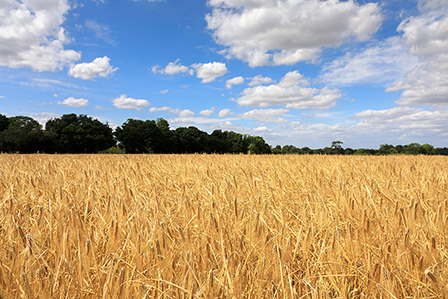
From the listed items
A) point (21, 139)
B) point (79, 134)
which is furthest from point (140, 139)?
point (21, 139)

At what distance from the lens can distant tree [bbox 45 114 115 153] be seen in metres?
44.5

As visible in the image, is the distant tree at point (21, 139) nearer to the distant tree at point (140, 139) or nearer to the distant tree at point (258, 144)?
the distant tree at point (140, 139)

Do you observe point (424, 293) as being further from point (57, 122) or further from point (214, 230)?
point (57, 122)

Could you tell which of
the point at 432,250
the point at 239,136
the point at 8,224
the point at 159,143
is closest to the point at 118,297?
the point at 8,224

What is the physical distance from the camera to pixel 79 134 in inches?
1815

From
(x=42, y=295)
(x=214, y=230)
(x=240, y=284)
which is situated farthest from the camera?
(x=214, y=230)

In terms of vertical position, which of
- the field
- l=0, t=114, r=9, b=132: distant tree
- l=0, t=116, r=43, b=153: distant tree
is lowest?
the field

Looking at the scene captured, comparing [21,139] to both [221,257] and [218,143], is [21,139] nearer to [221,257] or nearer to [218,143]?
[218,143]

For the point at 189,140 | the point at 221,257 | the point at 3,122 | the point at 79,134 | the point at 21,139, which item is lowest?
the point at 221,257

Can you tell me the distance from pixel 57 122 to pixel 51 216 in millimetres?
56495

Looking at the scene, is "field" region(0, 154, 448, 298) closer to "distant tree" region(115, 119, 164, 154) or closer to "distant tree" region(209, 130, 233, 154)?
"distant tree" region(115, 119, 164, 154)

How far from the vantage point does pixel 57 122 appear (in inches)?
1944

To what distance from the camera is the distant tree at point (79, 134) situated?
4453cm

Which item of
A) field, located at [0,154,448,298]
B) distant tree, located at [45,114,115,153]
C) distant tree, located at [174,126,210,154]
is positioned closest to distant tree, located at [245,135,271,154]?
distant tree, located at [174,126,210,154]
